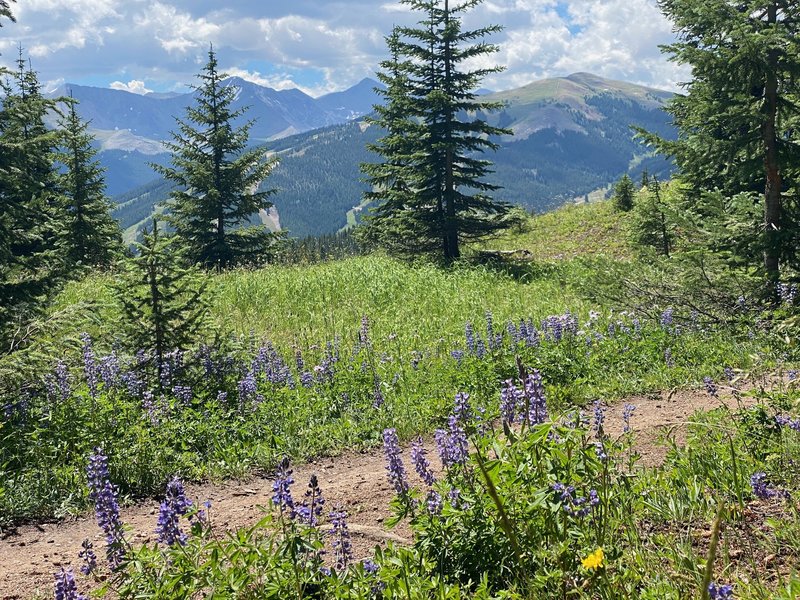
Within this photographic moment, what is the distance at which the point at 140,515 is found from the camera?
552cm

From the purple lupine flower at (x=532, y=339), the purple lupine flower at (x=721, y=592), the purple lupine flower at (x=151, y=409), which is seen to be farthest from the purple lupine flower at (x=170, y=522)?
the purple lupine flower at (x=532, y=339)

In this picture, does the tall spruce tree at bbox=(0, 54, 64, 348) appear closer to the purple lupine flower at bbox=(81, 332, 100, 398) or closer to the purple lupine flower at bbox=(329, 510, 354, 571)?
the purple lupine flower at bbox=(81, 332, 100, 398)

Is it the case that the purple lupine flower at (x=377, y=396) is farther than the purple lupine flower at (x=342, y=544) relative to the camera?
Yes

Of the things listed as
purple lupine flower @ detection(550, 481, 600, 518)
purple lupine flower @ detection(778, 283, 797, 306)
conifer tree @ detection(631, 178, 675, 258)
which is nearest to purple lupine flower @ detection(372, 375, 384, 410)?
purple lupine flower @ detection(550, 481, 600, 518)

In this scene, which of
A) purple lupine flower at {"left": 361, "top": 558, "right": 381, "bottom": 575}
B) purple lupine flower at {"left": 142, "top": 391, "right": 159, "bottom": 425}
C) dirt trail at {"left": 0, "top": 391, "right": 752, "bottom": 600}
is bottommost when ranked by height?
dirt trail at {"left": 0, "top": 391, "right": 752, "bottom": 600}

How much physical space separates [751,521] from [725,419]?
208 cm

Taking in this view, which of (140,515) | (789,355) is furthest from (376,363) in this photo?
(789,355)

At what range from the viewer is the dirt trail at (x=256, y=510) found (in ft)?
14.5

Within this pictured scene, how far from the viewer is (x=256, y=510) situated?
17.5ft

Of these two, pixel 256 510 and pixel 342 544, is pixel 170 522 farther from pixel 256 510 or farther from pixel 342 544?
pixel 256 510

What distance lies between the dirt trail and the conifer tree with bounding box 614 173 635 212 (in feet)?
69.0

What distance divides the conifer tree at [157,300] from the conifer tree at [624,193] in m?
22.4

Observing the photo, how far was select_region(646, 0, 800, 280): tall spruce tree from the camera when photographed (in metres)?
8.57

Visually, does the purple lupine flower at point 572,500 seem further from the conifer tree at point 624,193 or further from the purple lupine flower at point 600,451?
the conifer tree at point 624,193
